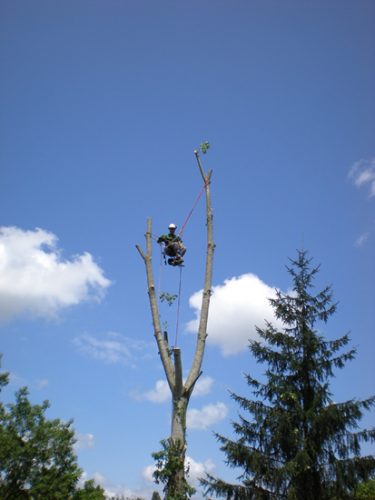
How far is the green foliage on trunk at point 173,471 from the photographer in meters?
6.65

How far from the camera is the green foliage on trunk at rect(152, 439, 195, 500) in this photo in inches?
262

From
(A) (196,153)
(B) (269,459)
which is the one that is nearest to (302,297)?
(B) (269,459)

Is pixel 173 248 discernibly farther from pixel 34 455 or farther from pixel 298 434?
pixel 34 455

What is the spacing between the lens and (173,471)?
6.68 m

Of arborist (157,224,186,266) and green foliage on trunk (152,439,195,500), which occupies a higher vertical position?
arborist (157,224,186,266)

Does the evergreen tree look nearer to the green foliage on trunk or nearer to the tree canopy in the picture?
the green foliage on trunk

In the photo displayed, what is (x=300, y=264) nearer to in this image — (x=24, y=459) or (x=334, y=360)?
(x=334, y=360)

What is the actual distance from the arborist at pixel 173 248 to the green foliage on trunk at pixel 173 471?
11.8 ft

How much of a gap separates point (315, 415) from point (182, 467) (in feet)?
21.6

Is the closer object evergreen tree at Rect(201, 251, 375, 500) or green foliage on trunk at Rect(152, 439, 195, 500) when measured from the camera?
green foliage on trunk at Rect(152, 439, 195, 500)

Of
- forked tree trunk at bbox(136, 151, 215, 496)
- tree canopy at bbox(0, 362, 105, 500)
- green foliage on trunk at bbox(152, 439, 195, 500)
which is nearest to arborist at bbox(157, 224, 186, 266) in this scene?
forked tree trunk at bbox(136, 151, 215, 496)

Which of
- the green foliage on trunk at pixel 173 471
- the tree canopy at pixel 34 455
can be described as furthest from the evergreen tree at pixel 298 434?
the tree canopy at pixel 34 455

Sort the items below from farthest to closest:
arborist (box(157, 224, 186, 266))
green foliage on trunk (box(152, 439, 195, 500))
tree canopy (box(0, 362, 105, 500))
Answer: tree canopy (box(0, 362, 105, 500)) → arborist (box(157, 224, 186, 266)) → green foliage on trunk (box(152, 439, 195, 500))

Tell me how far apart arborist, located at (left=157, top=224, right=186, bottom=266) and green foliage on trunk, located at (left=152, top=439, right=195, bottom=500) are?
360cm
